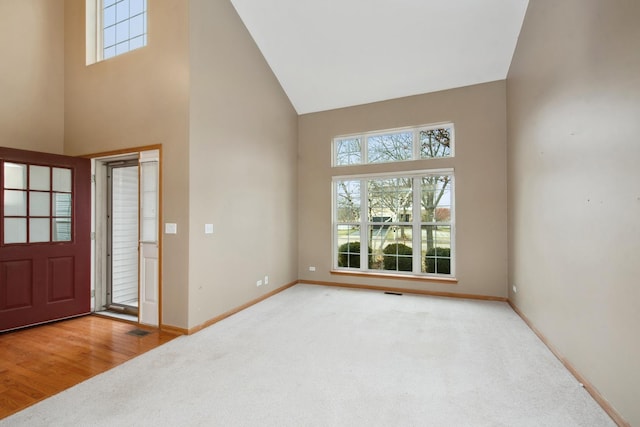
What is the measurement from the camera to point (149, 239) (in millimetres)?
3559

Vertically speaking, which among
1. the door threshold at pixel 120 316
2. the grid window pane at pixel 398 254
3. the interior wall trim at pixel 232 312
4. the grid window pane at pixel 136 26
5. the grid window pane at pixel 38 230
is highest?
the grid window pane at pixel 136 26

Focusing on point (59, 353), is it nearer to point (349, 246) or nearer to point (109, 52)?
point (109, 52)

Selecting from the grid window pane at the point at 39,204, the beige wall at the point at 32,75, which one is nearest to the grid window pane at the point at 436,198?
the grid window pane at the point at 39,204

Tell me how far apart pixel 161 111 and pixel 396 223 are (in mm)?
3909

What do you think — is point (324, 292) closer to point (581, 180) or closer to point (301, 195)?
point (301, 195)

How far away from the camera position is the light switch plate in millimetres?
3309

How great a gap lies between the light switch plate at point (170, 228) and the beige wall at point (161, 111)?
0.19 feet

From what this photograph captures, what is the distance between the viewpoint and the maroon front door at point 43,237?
330cm

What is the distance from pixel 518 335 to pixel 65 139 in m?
6.44

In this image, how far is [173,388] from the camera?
7.12ft

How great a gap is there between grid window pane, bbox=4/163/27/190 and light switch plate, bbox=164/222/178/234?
1.82 metres

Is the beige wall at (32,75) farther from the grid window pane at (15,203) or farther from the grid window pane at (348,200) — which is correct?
the grid window pane at (348,200)

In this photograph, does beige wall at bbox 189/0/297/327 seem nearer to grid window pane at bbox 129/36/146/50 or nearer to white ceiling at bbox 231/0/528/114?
white ceiling at bbox 231/0/528/114

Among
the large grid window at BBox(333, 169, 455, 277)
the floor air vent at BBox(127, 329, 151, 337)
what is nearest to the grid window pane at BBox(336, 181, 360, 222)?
the large grid window at BBox(333, 169, 455, 277)
